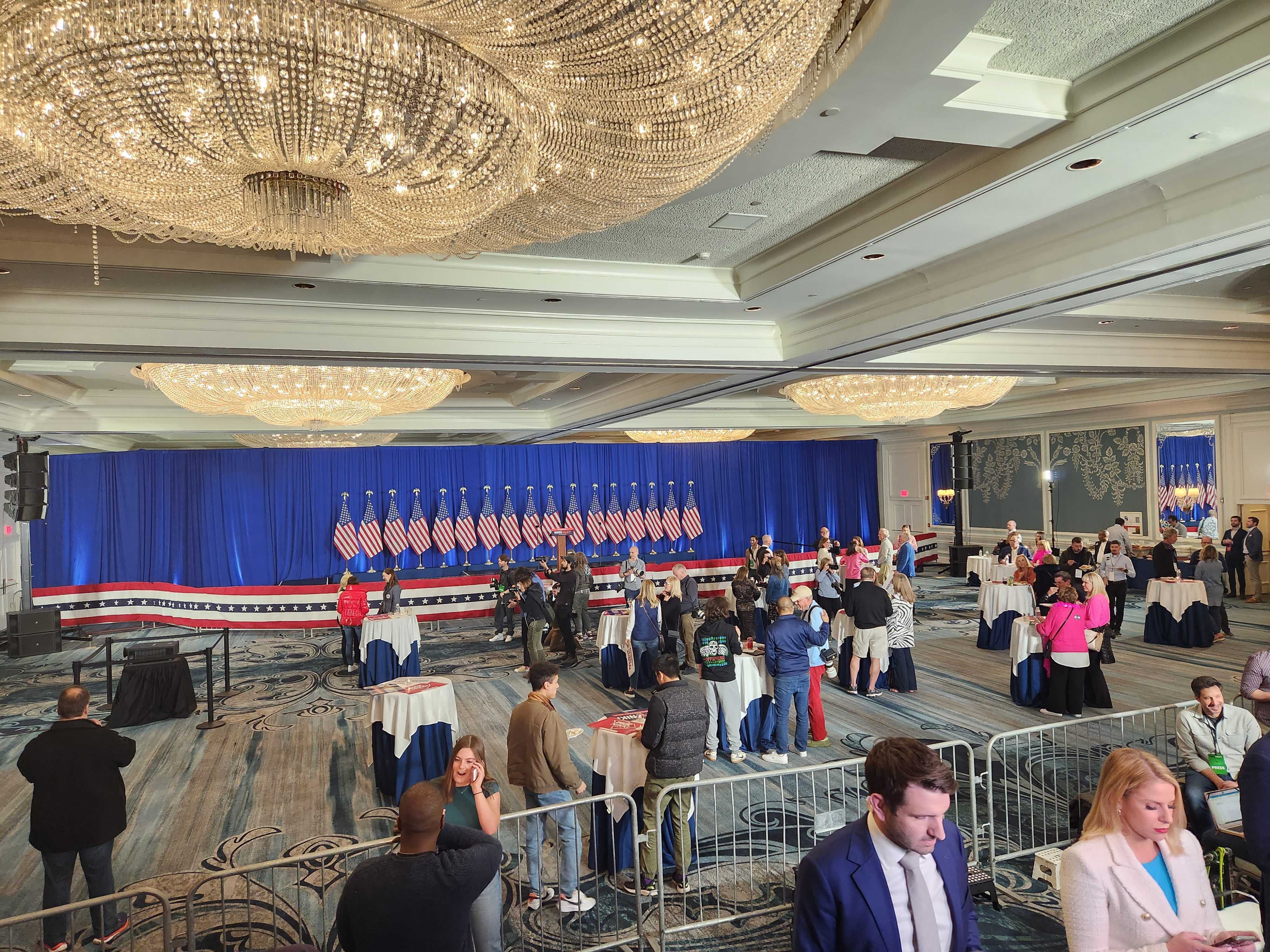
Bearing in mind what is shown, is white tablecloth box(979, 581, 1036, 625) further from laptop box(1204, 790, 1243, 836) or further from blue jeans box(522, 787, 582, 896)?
blue jeans box(522, 787, 582, 896)

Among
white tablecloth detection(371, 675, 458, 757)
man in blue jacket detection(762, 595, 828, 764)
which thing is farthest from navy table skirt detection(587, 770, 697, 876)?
man in blue jacket detection(762, 595, 828, 764)

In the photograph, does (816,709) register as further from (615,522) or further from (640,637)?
(615,522)

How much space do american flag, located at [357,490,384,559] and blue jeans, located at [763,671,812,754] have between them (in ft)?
40.6

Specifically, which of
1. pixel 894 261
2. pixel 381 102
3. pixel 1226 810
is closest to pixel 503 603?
pixel 894 261

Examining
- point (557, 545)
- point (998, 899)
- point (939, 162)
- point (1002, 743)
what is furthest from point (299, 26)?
point (557, 545)

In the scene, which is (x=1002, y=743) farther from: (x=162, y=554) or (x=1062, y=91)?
(x=162, y=554)

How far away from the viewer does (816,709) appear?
7.28m

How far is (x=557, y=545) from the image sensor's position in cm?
1869

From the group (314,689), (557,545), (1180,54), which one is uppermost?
(1180,54)

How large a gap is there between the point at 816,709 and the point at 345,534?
41.0ft

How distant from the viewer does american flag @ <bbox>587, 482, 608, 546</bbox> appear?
19156mm

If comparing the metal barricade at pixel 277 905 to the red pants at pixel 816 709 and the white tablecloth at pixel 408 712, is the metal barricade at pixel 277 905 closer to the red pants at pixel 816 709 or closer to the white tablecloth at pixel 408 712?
the white tablecloth at pixel 408 712

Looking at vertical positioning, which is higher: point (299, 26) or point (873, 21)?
point (873, 21)

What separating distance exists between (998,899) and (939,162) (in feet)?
12.8
